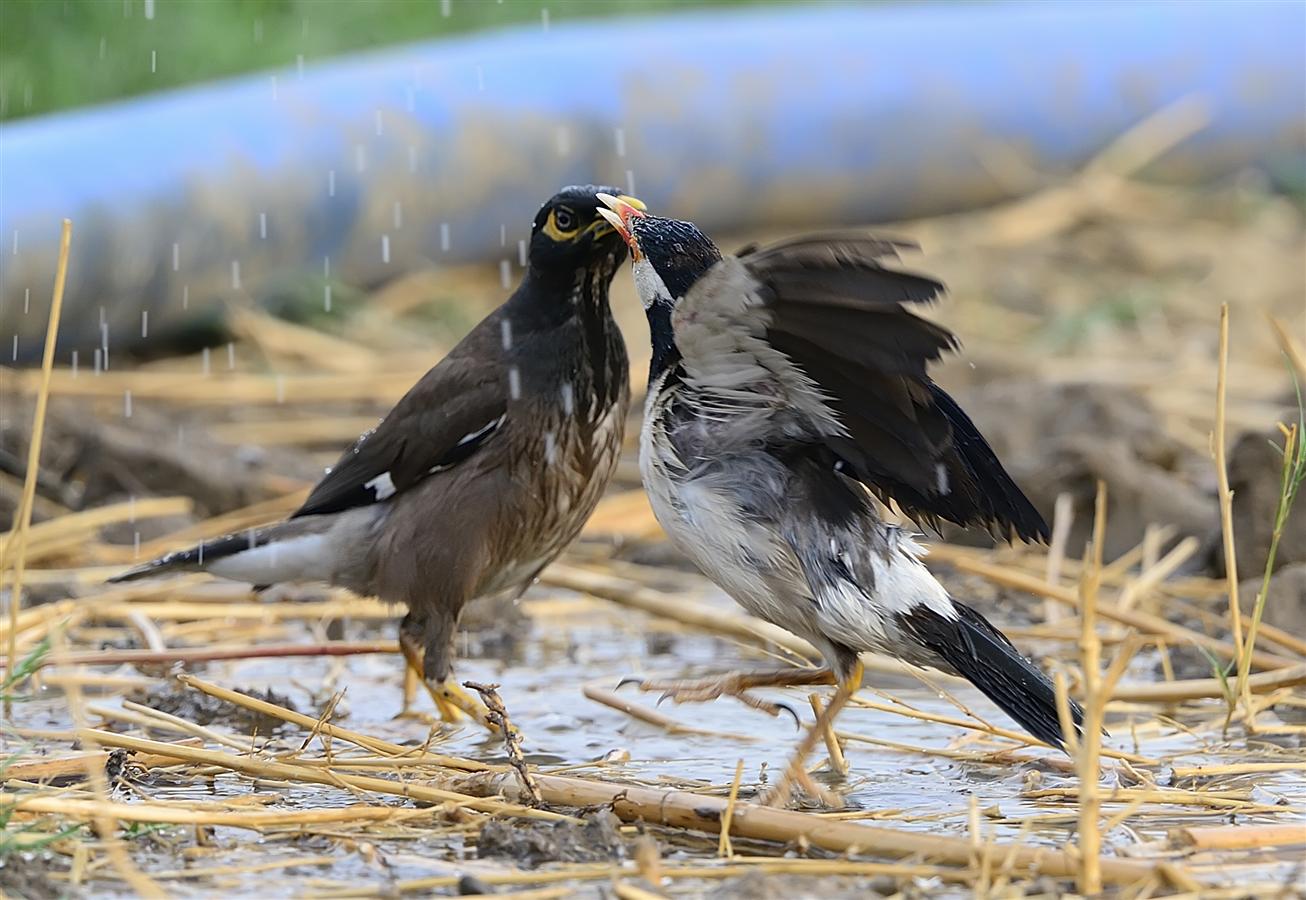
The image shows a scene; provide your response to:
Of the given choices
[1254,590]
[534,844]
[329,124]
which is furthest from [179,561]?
[329,124]

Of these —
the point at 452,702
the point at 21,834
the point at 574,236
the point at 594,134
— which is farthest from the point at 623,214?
the point at 594,134

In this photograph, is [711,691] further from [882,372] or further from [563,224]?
[563,224]

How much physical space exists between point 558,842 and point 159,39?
700cm

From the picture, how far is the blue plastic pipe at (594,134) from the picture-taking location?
279 inches

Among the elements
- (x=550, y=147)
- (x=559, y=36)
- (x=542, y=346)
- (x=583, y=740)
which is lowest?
(x=583, y=740)

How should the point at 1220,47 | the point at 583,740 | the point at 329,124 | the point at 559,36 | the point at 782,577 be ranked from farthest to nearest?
1. the point at 1220,47
2. the point at 559,36
3. the point at 329,124
4. the point at 583,740
5. the point at 782,577

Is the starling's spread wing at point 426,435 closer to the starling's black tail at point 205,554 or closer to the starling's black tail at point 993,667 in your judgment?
the starling's black tail at point 205,554

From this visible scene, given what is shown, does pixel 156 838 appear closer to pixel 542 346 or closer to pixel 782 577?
pixel 782 577

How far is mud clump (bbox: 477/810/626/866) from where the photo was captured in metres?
3.19

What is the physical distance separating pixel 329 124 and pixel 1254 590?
168 inches

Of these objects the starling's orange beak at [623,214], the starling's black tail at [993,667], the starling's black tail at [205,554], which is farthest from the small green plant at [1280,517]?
the starling's black tail at [205,554]

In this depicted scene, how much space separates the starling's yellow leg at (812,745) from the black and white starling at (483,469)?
987mm

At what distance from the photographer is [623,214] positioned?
4.32m

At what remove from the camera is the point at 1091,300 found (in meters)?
9.02
